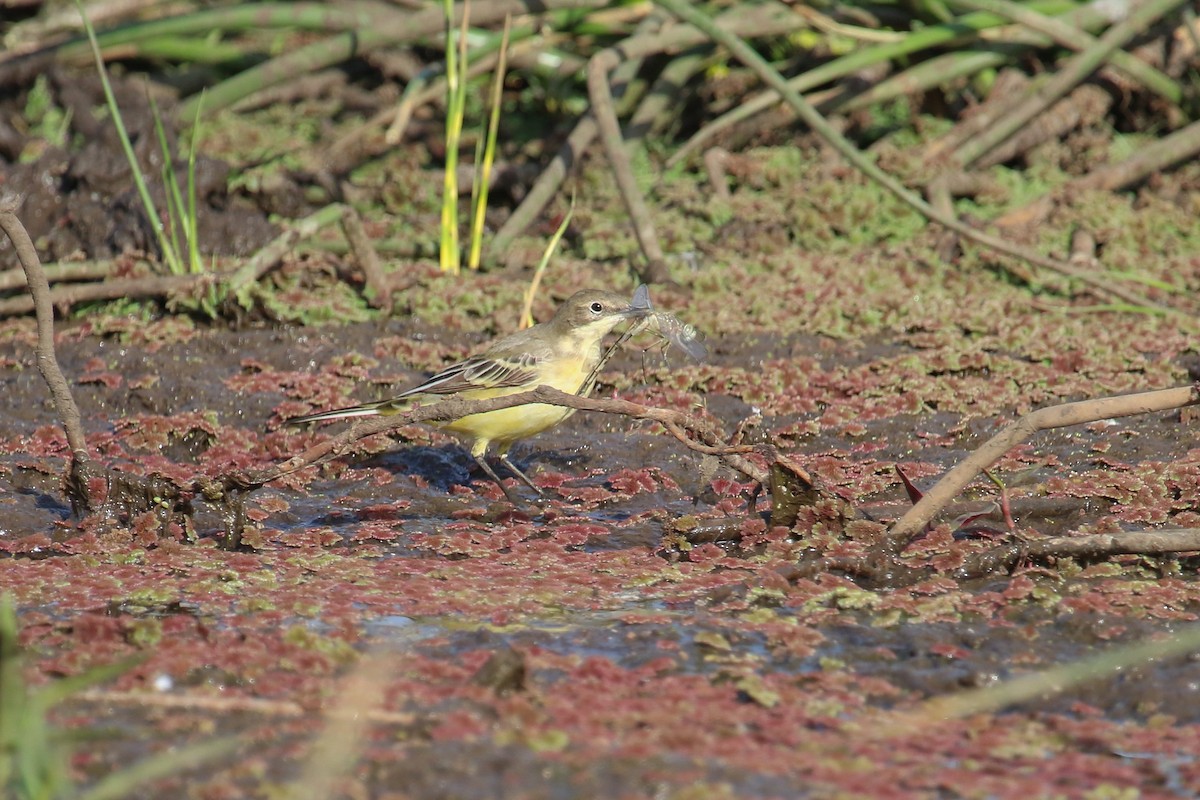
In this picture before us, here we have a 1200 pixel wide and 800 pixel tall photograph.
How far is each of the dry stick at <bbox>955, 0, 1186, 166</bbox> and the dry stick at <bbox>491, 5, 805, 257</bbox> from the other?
5.63 feet

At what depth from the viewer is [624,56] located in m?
11.2

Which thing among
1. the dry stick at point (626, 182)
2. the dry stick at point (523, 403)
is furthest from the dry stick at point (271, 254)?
the dry stick at point (523, 403)

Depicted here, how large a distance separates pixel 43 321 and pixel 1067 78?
810cm

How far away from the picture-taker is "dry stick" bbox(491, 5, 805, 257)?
A: 34.4 ft

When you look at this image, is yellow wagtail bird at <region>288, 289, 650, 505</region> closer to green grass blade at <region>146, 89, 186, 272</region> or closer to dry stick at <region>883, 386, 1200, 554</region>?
green grass blade at <region>146, 89, 186, 272</region>

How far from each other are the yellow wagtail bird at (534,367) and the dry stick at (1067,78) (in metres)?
4.54

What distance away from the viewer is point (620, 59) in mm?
11133

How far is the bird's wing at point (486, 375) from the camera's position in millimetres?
7914

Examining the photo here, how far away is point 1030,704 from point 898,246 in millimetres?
6358

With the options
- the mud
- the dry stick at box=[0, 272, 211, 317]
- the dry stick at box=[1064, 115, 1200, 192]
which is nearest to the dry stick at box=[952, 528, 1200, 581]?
the dry stick at box=[0, 272, 211, 317]

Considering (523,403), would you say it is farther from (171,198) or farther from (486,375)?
(171,198)

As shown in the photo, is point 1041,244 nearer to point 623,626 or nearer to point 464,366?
point 464,366

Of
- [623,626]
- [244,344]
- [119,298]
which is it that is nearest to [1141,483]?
[623,626]

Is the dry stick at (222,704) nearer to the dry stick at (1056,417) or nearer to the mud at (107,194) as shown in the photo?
the dry stick at (1056,417)
